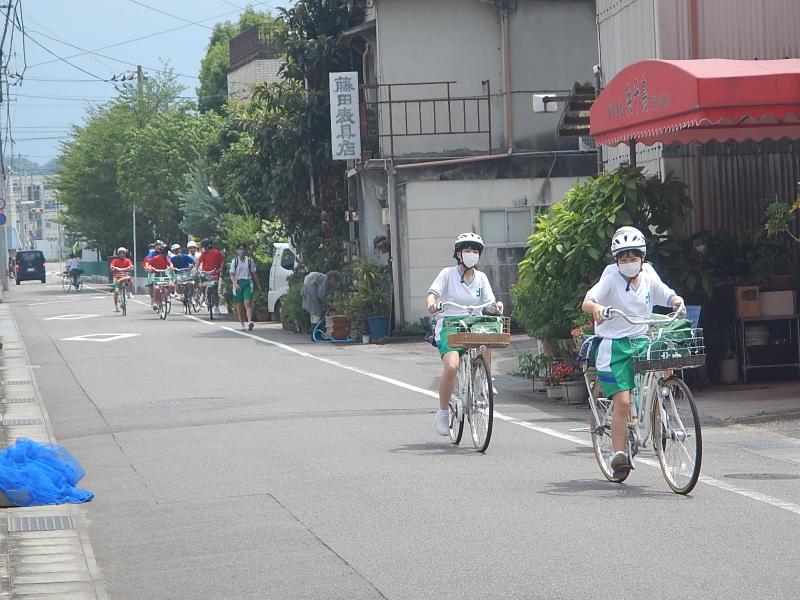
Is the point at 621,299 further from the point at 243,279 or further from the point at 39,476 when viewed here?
the point at 243,279

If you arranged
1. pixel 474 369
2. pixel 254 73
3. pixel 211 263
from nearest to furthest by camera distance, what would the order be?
pixel 474 369
pixel 211 263
pixel 254 73

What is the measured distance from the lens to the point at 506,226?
92.6 feet

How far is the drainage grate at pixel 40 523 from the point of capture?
30.7ft

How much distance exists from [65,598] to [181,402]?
374 inches

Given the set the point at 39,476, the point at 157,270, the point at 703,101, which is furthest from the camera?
the point at 157,270

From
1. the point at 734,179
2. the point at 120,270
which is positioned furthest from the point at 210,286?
the point at 734,179

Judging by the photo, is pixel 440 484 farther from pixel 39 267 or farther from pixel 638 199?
pixel 39 267

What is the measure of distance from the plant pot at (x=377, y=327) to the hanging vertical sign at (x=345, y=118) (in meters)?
3.60

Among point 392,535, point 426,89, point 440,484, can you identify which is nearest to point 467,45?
point 426,89

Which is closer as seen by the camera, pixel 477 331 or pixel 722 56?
pixel 477 331

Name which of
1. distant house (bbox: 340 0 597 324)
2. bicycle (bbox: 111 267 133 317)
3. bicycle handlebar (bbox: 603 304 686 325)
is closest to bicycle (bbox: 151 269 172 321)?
bicycle (bbox: 111 267 133 317)

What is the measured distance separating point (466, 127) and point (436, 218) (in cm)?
245

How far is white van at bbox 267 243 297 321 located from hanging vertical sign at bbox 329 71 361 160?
4831mm

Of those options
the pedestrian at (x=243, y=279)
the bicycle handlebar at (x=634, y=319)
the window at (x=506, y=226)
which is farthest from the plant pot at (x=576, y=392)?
the pedestrian at (x=243, y=279)
